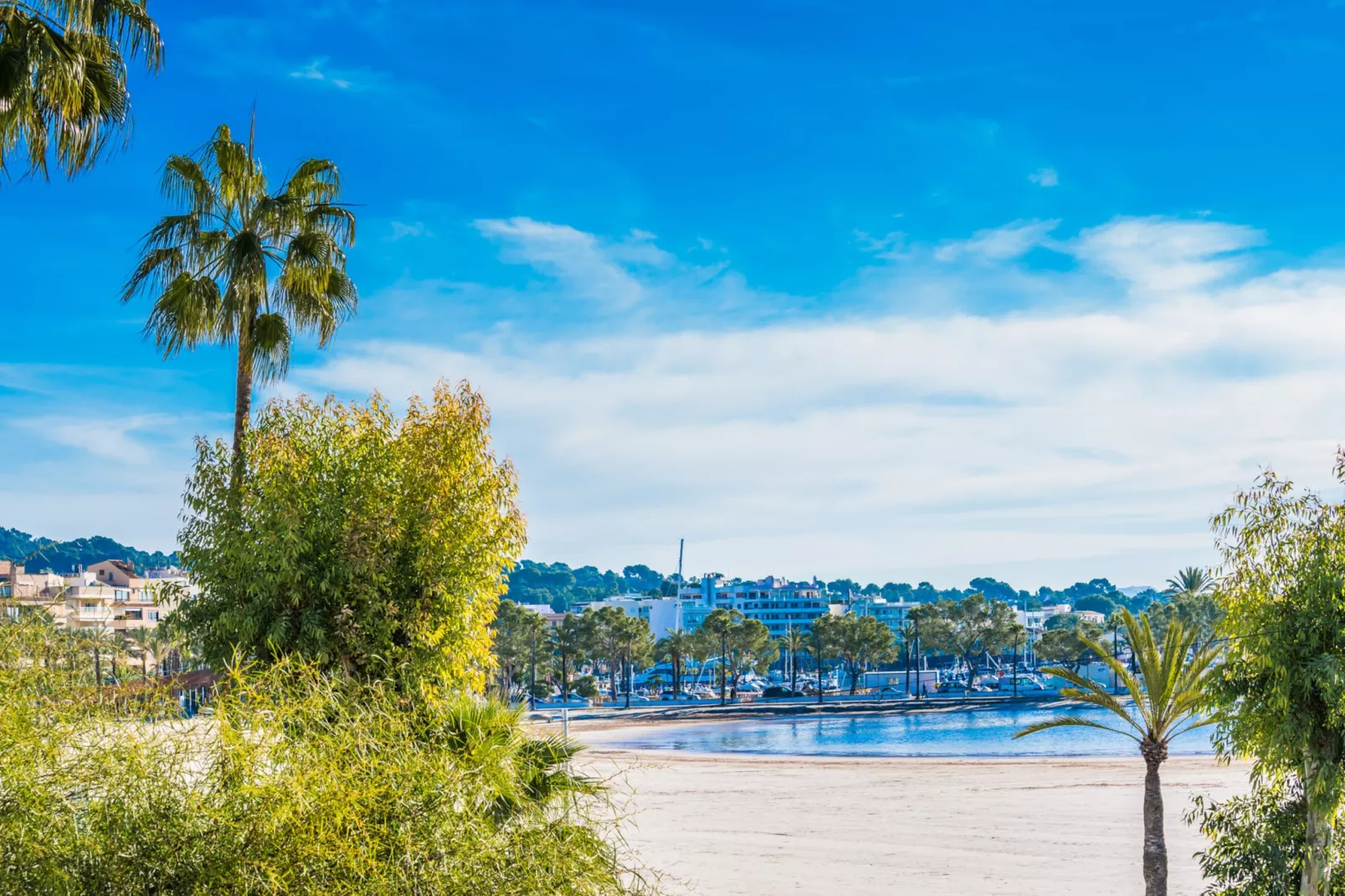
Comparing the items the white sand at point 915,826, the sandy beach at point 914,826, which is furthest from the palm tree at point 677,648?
the white sand at point 915,826

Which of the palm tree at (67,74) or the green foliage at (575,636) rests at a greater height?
the palm tree at (67,74)

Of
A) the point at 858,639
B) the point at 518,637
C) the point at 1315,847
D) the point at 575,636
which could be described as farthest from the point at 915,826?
the point at 858,639

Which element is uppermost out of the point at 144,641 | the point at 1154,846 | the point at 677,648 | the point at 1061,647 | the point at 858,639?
the point at 1154,846

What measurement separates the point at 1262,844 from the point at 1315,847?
821mm

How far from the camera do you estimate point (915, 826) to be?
30.8 m

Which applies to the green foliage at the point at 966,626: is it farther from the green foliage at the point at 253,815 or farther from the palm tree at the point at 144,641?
the green foliage at the point at 253,815

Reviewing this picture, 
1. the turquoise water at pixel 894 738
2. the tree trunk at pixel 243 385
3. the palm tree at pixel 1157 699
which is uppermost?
the tree trunk at pixel 243 385

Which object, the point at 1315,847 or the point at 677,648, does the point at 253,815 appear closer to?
the point at 1315,847

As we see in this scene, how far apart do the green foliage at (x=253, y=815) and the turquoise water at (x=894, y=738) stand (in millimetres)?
57975

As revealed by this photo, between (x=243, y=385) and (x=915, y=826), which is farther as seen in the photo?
(x=915, y=826)

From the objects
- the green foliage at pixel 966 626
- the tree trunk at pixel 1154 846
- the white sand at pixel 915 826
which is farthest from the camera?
the green foliage at pixel 966 626

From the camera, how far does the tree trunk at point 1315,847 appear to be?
13289 mm

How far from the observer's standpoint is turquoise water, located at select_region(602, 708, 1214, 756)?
2534 inches

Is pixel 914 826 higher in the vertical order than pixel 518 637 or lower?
lower
